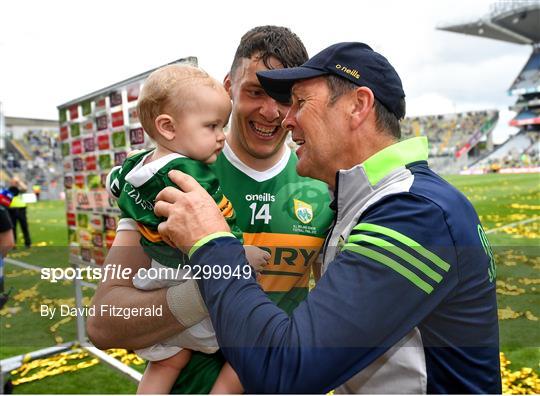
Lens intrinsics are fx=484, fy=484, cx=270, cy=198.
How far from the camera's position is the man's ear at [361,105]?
1.76 meters

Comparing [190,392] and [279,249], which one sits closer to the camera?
[190,392]

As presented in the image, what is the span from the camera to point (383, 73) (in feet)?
5.94

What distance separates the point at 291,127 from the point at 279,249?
636mm

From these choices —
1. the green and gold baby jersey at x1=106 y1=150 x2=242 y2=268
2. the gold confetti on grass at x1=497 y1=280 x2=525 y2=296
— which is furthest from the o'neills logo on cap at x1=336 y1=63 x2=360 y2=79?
the gold confetti on grass at x1=497 y1=280 x2=525 y2=296

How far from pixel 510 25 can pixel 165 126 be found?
6484cm

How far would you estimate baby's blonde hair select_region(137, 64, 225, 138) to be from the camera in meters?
1.90

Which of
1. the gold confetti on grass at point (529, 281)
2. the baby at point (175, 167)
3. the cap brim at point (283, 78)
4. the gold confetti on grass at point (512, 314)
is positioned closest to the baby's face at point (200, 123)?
the baby at point (175, 167)

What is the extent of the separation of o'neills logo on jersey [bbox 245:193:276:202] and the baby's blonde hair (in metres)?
0.59

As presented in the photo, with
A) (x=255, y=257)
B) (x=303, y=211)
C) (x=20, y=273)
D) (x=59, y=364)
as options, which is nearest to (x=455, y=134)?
(x=20, y=273)

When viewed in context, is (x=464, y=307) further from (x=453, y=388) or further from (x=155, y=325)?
(x=155, y=325)

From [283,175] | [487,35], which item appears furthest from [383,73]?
[487,35]

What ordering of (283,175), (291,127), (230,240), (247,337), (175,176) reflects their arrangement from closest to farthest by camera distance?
(247,337)
(230,240)
(175,176)
(291,127)
(283,175)

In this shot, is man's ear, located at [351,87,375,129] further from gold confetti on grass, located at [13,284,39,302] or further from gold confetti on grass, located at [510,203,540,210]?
gold confetti on grass, located at [510,203,540,210]

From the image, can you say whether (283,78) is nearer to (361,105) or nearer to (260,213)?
(361,105)
